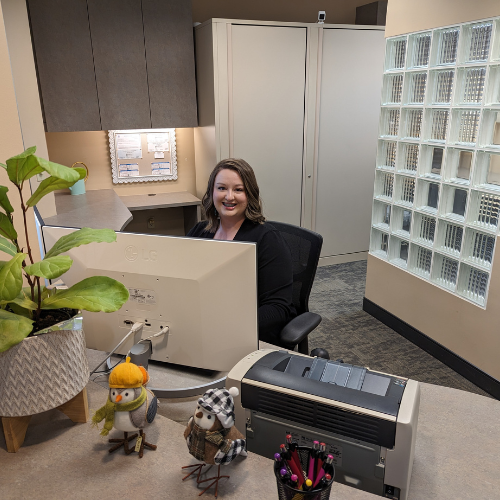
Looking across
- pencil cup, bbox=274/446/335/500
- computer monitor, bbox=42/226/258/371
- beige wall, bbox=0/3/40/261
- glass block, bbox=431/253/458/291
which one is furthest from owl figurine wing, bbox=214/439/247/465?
glass block, bbox=431/253/458/291

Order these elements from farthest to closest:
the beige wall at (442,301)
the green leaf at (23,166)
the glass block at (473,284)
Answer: the glass block at (473,284) < the beige wall at (442,301) < the green leaf at (23,166)

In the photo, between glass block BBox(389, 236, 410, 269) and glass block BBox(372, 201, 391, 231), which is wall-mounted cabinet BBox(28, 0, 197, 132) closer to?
glass block BBox(372, 201, 391, 231)

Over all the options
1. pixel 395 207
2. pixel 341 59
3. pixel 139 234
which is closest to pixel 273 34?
pixel 341 59

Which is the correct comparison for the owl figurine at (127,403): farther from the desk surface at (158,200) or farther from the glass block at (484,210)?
the desk surface at (158,200)

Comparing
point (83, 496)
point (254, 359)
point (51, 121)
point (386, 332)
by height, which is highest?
point (51, 121)

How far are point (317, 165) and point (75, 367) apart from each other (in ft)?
11.6

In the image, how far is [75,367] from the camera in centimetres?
108

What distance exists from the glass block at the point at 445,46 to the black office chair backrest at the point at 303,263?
1453 mm

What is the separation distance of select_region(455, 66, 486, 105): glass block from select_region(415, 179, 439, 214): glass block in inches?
20.8

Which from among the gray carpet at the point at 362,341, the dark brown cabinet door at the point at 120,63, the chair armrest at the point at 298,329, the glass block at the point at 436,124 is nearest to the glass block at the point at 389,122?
the glass block at the point at 436,124

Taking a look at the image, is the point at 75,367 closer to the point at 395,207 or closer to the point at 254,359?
the point at 254,359

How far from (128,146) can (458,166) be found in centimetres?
293

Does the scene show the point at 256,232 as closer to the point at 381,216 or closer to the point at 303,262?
the point at 303,262

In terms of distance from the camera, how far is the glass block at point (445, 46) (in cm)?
262
